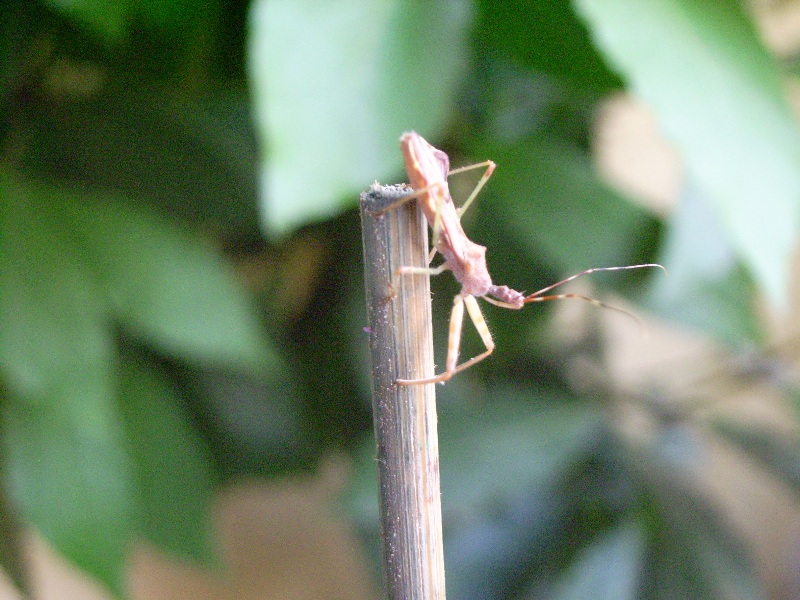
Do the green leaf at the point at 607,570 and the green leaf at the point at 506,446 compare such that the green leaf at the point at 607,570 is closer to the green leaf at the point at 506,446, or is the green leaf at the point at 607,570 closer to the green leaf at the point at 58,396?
the green leaf at the point at 506,446

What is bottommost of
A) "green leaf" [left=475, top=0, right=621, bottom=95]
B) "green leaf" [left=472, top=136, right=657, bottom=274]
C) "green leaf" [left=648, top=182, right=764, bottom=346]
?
"green leaf" [left=648, top=182, right=764, bottom=346]

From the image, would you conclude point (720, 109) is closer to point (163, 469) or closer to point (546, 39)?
point (546, 39)

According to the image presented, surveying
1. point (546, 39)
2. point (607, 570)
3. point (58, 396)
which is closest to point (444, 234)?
point (546, 39)

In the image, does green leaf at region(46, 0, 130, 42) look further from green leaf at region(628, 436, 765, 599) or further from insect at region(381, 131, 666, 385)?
green leaf at region(628, 436, 765, 599)

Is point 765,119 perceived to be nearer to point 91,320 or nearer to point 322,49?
point 322,49

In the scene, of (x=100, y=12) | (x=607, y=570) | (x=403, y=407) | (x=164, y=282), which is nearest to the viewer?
(x=403, y=407)

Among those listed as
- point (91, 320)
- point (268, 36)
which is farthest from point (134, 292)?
point (268, 36)

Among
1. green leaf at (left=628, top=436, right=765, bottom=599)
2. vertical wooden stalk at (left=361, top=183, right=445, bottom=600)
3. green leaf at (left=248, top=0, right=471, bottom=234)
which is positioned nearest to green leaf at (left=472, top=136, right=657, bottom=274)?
green leaf at (left=248, top=0, right=471, bottom=234)
